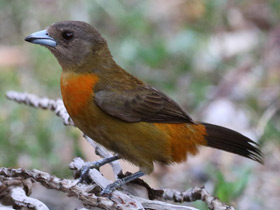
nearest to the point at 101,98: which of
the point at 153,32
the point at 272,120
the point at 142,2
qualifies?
the point at 272,120

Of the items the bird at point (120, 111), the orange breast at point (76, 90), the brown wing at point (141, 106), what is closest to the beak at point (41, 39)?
the bird at point (120, 111)

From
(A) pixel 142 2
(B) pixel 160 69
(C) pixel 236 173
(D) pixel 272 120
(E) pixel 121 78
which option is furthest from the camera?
(A) pixel 142 2

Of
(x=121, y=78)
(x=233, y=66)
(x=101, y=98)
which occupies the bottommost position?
(x=101, y=98)

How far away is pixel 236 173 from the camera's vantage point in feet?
17.0

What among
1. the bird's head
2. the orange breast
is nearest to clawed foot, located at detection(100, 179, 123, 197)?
the orange breast

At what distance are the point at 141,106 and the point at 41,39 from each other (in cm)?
79

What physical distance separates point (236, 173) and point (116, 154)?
5.27 ft

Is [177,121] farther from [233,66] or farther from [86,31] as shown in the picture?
[233,66]

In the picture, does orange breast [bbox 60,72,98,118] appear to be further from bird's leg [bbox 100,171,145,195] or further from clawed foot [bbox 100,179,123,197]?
clawed foot [bbox 100,179,123,197]

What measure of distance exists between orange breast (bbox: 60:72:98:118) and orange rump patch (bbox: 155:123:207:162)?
51 centimetres

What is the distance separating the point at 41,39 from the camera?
409cm

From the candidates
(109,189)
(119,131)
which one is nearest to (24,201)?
(109,189)

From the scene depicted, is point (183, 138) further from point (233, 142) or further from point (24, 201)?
point (24, 201)

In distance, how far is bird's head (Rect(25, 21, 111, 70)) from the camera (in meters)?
4.13
